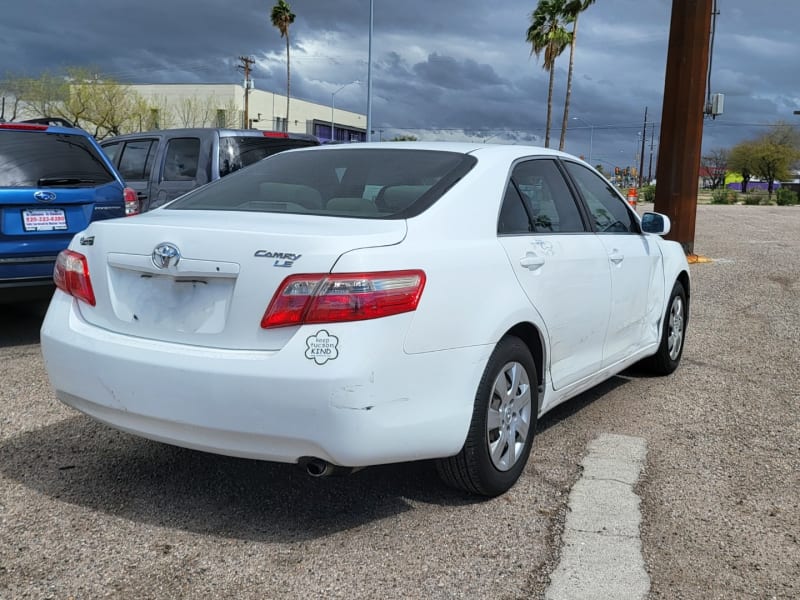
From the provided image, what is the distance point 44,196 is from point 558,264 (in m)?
4.48

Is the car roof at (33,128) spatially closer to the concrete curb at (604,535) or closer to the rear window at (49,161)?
the rear window at (49,161)

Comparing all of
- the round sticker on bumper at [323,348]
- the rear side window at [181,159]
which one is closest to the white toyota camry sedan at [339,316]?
the round sticker on bumper at [323,348]

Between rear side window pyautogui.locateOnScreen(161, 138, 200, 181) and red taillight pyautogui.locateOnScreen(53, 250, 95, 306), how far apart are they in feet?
20.0

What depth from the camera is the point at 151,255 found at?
11.0 ft

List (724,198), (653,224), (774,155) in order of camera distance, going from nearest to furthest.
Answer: (653,224) < (724,198) < (774,155)

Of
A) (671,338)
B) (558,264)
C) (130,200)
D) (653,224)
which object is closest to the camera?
(558,264)

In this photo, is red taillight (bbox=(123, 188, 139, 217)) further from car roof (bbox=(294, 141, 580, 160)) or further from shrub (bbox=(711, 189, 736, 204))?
shrub (bbox=(711, 189, 736, 204))

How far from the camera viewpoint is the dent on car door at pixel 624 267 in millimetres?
4941

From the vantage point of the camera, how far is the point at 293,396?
3.03 metres

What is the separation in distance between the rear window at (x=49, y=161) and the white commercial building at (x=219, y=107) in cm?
6097

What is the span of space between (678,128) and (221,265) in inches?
493

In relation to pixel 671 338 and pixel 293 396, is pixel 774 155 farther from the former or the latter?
pixel 293 396

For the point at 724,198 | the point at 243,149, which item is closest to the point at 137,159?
the point at 243,149

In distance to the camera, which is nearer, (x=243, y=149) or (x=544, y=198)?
(x=544, y=198)
